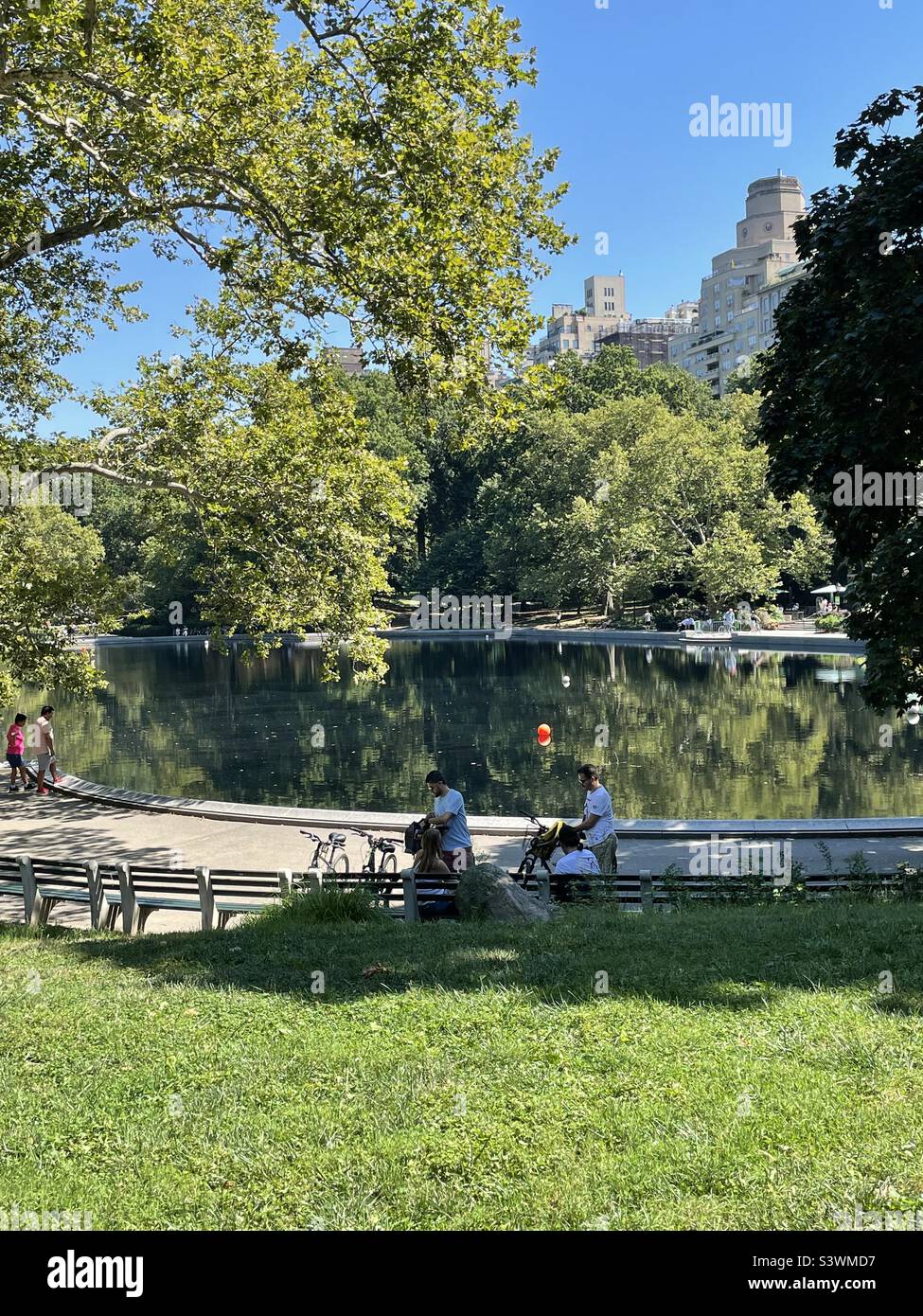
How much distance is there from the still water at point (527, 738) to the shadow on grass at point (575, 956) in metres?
9.04

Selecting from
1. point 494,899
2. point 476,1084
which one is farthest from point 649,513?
point 476,1084

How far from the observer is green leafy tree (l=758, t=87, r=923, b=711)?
9.38m

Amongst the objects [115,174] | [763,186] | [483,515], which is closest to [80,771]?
[115,174]

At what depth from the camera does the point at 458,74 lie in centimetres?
1129

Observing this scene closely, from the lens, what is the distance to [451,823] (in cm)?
1112

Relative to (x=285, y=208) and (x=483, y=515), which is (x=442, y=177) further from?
(x=483, y=515)

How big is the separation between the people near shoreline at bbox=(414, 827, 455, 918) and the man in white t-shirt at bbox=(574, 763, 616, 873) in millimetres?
1665

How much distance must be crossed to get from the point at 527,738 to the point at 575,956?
69.8ft

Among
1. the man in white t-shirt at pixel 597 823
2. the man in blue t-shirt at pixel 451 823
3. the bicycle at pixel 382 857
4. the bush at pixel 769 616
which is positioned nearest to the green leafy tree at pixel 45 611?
the bicycle at pixel 382 857

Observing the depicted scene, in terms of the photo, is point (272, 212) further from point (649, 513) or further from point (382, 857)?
point (649, 513)

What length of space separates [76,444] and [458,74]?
25.5ft

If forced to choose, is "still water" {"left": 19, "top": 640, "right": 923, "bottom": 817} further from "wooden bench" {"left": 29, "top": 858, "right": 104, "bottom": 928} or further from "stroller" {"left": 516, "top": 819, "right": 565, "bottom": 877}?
"stroller" {"left": 516, "top": 819, "right": 565, "bottom": 877}
